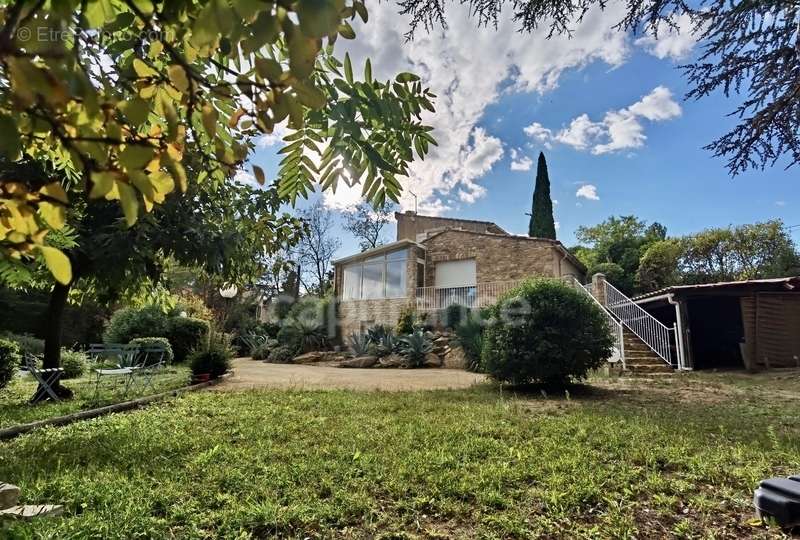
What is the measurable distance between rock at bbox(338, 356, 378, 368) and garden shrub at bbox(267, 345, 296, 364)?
3160mm

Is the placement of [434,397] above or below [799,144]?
below

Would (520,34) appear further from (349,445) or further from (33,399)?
(33,399)

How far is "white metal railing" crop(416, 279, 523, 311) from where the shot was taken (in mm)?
18750

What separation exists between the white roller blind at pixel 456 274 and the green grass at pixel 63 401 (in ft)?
44.2

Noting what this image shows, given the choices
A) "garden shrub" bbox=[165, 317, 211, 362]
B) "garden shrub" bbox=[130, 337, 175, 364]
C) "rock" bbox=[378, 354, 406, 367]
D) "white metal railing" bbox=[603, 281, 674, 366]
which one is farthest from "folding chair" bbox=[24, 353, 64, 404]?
"white metal railing" bbox=[603, 281, 674, 366]

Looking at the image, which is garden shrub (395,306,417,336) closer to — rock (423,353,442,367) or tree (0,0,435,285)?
rock (423,353,442,367)

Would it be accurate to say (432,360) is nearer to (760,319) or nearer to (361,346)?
(361,346)

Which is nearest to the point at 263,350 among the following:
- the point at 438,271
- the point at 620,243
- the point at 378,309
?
the point at 378,309

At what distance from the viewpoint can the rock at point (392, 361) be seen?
15.2 meters

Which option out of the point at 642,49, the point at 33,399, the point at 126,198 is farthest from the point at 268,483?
the point at 642,49

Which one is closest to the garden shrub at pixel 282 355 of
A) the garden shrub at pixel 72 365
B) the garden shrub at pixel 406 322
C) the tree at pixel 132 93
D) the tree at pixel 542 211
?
the garden shrub at pixel 406 322

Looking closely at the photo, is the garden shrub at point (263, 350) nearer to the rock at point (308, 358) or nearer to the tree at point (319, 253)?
the rock at point (308, 358)

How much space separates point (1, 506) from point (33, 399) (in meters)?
5.50

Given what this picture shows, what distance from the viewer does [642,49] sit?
22.8ft
